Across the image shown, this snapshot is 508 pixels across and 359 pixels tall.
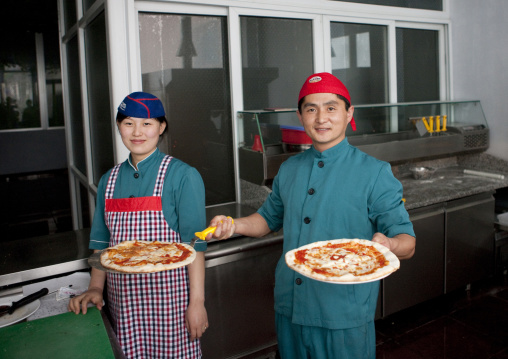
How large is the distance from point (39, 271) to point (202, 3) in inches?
71.0

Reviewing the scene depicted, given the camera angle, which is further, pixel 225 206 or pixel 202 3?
pixel 225 206

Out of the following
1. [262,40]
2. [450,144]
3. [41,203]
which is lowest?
[41,203]

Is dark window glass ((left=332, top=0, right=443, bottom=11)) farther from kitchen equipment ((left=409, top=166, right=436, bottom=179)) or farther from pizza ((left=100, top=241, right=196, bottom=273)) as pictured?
pizza ((left=100, top=241, right=196, bottom=273))

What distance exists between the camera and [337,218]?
1.56 metres

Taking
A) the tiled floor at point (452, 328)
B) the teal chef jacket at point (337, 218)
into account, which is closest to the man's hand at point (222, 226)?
the teal chef jacket at point (337, 218)

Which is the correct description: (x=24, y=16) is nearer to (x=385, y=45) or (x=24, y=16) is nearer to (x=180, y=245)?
(x=385, y=45)

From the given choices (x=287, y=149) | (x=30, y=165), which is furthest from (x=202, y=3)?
(x=30, y=165)

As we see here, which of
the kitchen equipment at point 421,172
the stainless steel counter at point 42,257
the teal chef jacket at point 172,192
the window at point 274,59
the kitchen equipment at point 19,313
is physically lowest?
the kitchen equipment at point 19,313

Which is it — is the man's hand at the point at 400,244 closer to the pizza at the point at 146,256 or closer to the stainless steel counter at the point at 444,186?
the pizza at the point at 146,256

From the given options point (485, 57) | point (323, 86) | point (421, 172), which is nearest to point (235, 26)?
point (323, 86)

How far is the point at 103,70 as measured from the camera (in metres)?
2.76

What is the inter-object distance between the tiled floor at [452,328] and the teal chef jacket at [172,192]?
170 cm

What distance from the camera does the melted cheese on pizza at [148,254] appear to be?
1523 mm

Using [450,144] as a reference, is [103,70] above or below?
above
